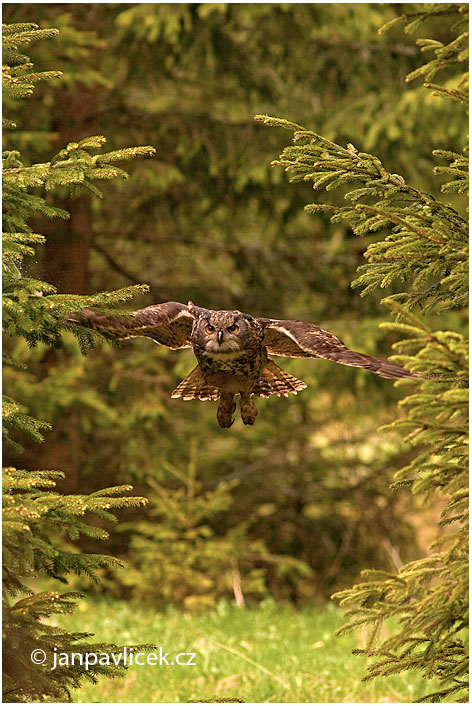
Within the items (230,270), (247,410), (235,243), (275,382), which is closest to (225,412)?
(247,410)

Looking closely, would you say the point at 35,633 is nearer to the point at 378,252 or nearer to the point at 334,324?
the point at 378,252

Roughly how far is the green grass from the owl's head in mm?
2707

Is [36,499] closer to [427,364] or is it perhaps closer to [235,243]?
[427,364]

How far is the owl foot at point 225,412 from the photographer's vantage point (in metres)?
3.34

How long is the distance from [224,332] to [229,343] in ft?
0.16

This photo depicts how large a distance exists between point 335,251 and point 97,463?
4.04 metres

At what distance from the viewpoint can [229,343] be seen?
3311mm

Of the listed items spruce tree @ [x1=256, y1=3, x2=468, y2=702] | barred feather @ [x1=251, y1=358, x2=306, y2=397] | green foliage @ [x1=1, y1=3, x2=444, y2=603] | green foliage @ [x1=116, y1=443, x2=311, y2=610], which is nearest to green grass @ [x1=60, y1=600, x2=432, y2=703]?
green foliage @ [x1=116, y1=443, x2=311, y2=610]

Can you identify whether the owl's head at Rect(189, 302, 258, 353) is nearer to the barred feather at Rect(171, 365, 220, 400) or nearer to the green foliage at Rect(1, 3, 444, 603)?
the barred feather at Rect(171, 365, 220, 400)

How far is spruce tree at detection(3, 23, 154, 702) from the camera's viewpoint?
3436 mm

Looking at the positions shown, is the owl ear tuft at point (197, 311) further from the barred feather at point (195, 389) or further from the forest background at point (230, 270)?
the forest background at point (230, 270)

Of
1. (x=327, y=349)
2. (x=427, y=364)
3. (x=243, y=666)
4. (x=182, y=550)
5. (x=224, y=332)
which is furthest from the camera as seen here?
(x=182, y=550)

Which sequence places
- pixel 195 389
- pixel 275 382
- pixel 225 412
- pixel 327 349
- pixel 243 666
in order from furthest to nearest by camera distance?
pixel 243 666
pixel 275 382
pixel 195 389
pixel 225 412
pixel 327 349

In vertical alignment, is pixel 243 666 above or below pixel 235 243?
below
